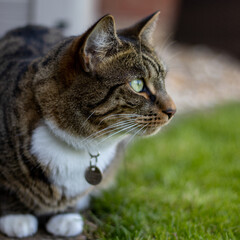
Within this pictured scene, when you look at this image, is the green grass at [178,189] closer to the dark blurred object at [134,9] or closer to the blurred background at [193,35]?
the blurred background at [193,35]

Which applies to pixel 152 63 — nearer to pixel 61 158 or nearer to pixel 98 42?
pixel 98 42

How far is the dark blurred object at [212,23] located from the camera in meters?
7.18

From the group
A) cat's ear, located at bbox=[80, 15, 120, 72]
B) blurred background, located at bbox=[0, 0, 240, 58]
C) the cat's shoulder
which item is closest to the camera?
cat's ear, located at bbox=[80, 15, 120, 72]

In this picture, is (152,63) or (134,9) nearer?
(152,63)

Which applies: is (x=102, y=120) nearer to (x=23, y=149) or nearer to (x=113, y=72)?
(x=113, y=72)

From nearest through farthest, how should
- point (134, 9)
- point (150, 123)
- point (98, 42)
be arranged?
point (98, 42) < point (150, 123) < point (134, 9)

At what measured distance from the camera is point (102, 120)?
1773 mm

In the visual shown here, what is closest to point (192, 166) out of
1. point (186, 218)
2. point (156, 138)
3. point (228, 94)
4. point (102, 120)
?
point (156, 138)

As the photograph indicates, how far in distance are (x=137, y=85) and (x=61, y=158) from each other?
54 centimetres

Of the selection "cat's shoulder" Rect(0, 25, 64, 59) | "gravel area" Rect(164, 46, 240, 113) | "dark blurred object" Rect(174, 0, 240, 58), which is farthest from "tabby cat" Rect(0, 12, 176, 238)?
"dark blurred object" Rect(174, 0, 240, 58)

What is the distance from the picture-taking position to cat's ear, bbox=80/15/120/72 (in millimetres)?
1639

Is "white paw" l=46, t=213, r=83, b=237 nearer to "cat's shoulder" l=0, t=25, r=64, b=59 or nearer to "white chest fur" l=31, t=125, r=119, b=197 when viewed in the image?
"white chest fur" l=31, t=125, r=119, b=197

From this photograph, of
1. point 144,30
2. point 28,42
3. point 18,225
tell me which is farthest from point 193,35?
point 18,225

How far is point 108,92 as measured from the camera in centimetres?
176
